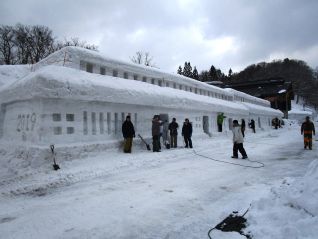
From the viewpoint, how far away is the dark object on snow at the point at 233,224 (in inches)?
168

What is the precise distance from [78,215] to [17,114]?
7.78 meters

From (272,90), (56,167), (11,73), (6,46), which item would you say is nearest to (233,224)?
(56,167)

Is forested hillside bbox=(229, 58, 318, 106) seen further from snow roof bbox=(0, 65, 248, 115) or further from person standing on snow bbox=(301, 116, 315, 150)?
snow roof bbox=(0, 65, 248, 115)

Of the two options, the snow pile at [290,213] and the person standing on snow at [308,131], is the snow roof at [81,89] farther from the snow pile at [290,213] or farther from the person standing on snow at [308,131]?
the snow pile at [290,213]

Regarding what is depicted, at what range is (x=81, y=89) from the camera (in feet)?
34.7

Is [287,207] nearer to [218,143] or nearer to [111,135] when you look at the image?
[111,135]

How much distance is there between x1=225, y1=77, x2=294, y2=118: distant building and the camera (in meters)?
58.3

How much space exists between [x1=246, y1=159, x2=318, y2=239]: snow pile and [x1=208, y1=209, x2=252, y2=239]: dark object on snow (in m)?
0.12

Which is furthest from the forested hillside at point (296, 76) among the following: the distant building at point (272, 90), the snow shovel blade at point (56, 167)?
the snow shovel blade at point (56, 167)

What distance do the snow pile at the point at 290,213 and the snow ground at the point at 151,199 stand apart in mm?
14

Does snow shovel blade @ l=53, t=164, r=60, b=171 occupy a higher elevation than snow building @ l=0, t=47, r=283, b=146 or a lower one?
lower

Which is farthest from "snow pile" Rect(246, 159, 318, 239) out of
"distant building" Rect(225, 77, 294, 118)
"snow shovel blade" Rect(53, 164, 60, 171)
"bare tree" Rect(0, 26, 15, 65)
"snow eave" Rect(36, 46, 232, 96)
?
"distant building" Rect(225, 77, 294, 118)

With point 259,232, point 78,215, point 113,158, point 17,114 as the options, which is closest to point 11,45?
point 17,114

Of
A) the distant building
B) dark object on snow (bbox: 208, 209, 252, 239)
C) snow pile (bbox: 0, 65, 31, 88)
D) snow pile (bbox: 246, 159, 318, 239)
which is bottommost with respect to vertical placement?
dark object on snow (bbox: 208, 209, 252, 239)
